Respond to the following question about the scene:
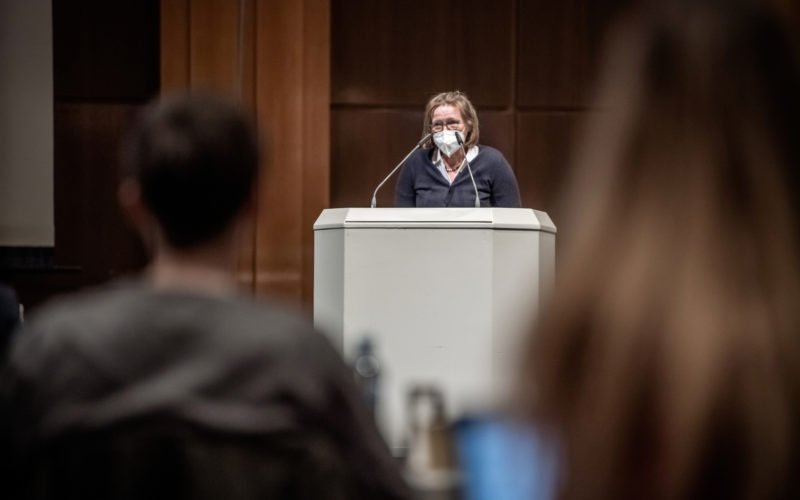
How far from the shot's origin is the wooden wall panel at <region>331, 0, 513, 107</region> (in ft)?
19.3

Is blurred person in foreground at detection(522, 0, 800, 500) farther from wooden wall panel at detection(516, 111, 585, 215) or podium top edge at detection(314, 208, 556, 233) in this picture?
wooden wall panel at detection(516, 111, 585, 215)

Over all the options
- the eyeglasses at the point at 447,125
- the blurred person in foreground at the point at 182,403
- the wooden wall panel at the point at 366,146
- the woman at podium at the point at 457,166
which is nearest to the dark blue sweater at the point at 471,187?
the woman at podium at the point at 457,166

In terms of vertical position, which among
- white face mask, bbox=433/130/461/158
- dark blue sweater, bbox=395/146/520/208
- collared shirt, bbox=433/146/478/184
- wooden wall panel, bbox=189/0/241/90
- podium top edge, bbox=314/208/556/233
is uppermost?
wooden wall panel, bbox=189/0/241/90

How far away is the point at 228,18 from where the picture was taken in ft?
18.1

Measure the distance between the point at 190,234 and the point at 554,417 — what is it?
1.38 feet

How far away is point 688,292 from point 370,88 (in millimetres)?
5297

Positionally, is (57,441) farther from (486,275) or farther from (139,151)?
(486,275)

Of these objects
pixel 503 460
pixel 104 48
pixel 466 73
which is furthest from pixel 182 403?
pixel 104 48

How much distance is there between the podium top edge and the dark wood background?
2.26 metres

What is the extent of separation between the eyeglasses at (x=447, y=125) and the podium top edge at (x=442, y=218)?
64 centimetres

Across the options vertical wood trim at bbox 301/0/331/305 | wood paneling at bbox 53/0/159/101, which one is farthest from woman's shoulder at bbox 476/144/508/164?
wood paneling at bbox 53/0/159/101

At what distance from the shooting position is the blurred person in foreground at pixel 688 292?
69cm

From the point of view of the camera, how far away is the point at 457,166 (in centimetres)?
402

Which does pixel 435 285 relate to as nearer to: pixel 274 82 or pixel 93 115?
pixel 274 82
